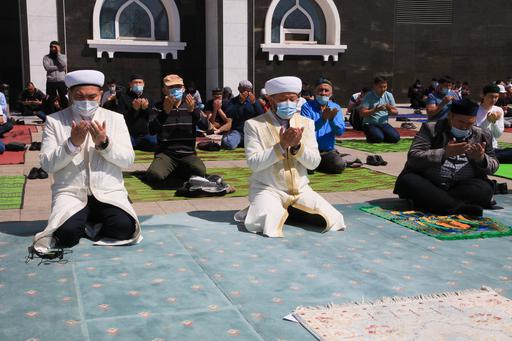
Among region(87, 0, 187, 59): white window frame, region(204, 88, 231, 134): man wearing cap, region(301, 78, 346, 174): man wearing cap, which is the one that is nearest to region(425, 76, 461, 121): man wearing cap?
region(301, 78, 346, 174): man wearing cap

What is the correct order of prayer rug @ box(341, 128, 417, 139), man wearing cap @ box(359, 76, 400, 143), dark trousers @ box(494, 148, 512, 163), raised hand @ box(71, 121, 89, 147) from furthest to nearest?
prayer rug @ box(341, 128, 417, 139)
man wearing cap @ box(359, 76, 400, 143)
dark trousers @ box(494, 148, 512, 163)
raised hand @ box(71, 121, 89, 147)

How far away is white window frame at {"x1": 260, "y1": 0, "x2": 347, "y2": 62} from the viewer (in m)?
19.0

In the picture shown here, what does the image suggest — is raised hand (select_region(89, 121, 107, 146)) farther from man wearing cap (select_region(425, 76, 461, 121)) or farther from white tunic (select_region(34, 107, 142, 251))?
man wearing cap (select_region(425, 76, 461, 121))

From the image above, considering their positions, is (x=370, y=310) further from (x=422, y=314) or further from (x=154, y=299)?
(x=154, y=299)

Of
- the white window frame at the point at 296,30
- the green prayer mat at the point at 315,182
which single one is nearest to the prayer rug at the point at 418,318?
the green prayer mat at the point at 315,182

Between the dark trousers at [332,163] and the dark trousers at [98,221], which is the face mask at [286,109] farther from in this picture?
the dark trousers at [332,163]

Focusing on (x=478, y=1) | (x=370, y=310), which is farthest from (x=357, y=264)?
(x=478, y=1)

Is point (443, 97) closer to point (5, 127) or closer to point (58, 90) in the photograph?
point (5, 127)

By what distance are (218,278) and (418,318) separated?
129 centimetres

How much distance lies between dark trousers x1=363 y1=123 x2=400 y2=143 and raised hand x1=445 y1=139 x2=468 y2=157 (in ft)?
21.8

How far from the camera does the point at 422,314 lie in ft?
11.3

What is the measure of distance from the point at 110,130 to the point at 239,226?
53.1 inches

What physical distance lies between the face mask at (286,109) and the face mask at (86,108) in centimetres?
149

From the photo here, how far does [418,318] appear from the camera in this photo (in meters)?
3.38
